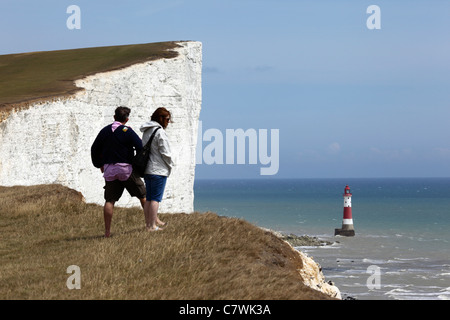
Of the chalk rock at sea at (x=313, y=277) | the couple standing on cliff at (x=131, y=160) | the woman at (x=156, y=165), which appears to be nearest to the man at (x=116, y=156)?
the couple standing on cliff at (x=131, y=160)

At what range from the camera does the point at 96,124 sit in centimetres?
3394

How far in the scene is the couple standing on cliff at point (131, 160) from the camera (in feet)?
33.7

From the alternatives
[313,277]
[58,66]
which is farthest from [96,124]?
[313,277]

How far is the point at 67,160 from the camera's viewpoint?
101ft

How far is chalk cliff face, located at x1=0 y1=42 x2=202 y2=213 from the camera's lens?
28.3 m

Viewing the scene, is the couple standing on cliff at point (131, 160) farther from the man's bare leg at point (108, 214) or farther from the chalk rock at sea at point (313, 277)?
the chalk rock at sea at point (313, 277)

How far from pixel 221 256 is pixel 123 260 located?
138 centimetres

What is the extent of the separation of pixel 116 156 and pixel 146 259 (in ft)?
7.75

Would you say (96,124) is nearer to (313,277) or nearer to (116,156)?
(116,156)

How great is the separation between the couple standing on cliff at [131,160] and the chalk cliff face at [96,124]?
1823 cm

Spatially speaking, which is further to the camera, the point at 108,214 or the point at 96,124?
the point at 96,124

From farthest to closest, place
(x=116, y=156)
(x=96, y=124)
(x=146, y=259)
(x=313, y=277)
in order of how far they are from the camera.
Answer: (x=96, y=124)
(x=116, y=156)
(x=313, y=277)
(x=146, y=259)
